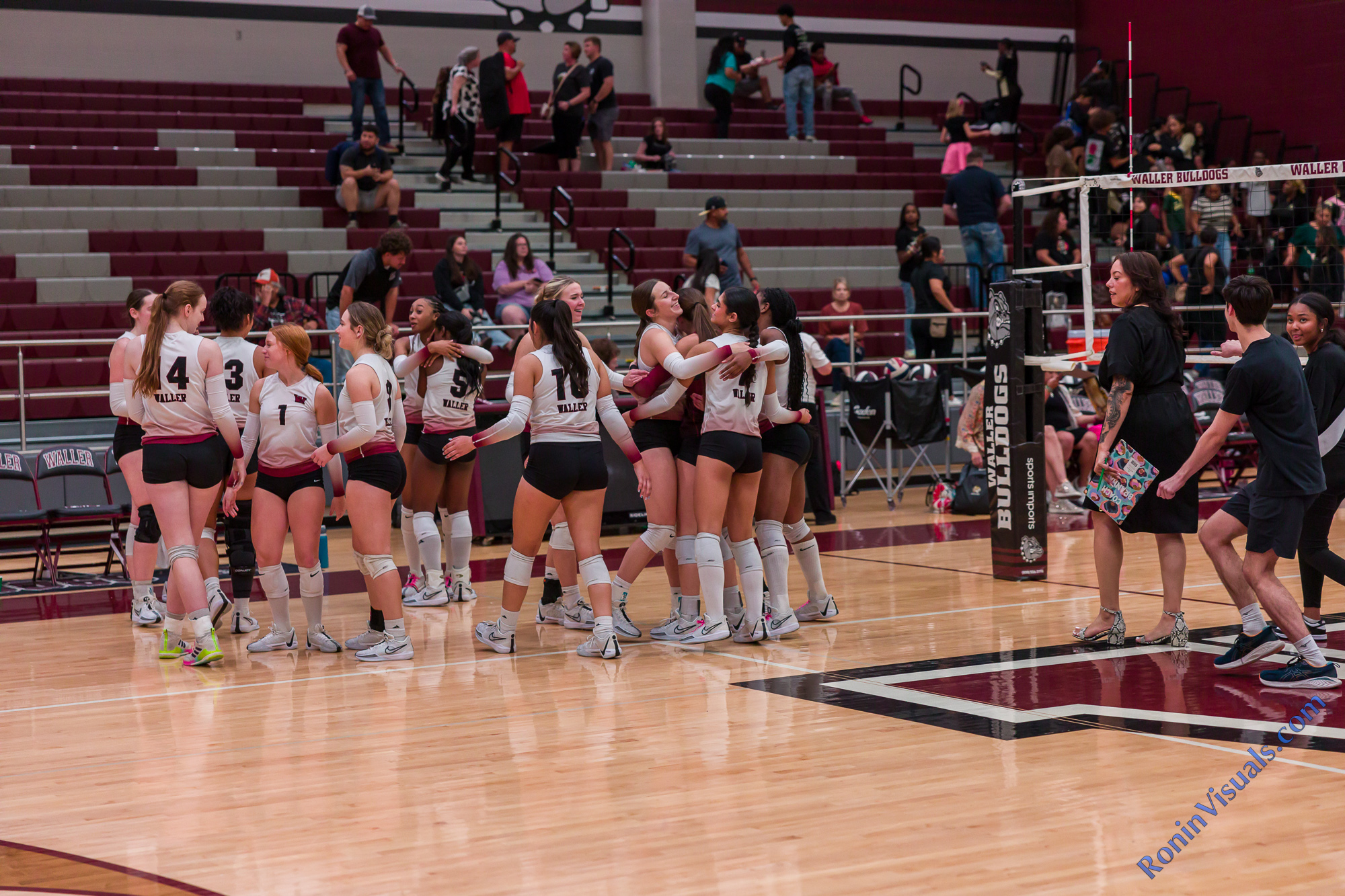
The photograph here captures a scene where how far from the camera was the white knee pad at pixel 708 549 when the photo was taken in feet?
22.6

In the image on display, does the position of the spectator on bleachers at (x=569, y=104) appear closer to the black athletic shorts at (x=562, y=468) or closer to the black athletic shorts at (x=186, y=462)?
the black athletic shorts at (x=186, y=462)

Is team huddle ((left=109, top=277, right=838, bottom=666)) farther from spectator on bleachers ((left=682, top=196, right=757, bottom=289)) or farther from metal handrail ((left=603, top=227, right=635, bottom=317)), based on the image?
metal handrail ((left=603, top=227, right=635, bottom=317))

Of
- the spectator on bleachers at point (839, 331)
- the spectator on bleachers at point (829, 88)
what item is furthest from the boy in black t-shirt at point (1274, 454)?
the spectator on bleachers at point (829, 88)

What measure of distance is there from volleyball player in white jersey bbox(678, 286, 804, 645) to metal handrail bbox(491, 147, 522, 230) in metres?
10.0

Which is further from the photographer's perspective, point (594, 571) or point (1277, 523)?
point (594, 571)

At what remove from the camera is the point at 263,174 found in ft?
54.2

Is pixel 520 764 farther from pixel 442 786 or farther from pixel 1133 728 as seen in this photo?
pixel 1133 728

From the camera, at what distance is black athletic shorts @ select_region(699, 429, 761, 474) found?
269 inches

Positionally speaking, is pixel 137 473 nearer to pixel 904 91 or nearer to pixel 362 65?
pixel 362 65

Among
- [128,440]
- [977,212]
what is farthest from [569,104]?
[128,440]

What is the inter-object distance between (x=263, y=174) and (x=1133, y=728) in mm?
13743

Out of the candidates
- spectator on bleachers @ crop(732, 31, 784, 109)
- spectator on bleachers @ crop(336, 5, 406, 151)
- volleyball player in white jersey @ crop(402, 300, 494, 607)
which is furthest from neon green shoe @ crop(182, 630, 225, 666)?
spectator on bleachers @ crop(732, 31, 784, 109)

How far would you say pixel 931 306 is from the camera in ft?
48.3

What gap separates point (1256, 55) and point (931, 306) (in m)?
9.62
